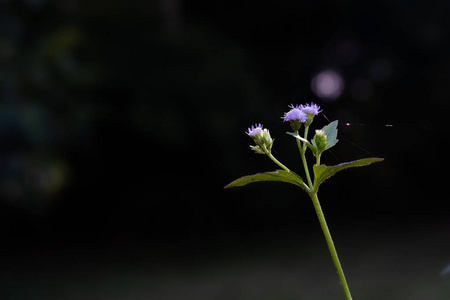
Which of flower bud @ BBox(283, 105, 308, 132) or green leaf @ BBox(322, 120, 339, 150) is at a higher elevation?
flower bud @ BBox(283, 105, 308, 132)

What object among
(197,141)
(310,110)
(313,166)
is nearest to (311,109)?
(310,110)

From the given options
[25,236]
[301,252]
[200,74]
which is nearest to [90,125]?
[200,74]

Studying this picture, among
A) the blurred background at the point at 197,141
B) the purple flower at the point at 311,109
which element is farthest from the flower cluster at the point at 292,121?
the blurred background at the point at 197,141

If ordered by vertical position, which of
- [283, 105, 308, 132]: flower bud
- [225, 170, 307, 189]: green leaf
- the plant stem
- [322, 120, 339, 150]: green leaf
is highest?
[283, 105, 308, 132]: flower bud

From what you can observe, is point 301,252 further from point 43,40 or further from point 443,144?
point 43,40

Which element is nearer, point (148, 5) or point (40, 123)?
point (40, 123)

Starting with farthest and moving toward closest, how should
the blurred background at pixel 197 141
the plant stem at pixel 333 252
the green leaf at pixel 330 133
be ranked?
the blurred background at pixel 197 141, the green leaf at pixel 330 133, the plant stem at pixel 333 252

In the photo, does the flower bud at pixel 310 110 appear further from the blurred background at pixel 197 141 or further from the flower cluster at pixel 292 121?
the blurred background at pixel 197 141

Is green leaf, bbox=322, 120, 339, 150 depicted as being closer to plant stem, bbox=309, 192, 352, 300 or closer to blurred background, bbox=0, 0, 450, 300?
plant stem, bbox=309, 192, 352, 300

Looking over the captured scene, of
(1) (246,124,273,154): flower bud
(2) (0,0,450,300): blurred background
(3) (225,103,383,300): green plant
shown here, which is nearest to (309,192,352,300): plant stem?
(3) (225,103,383,300): green plant
